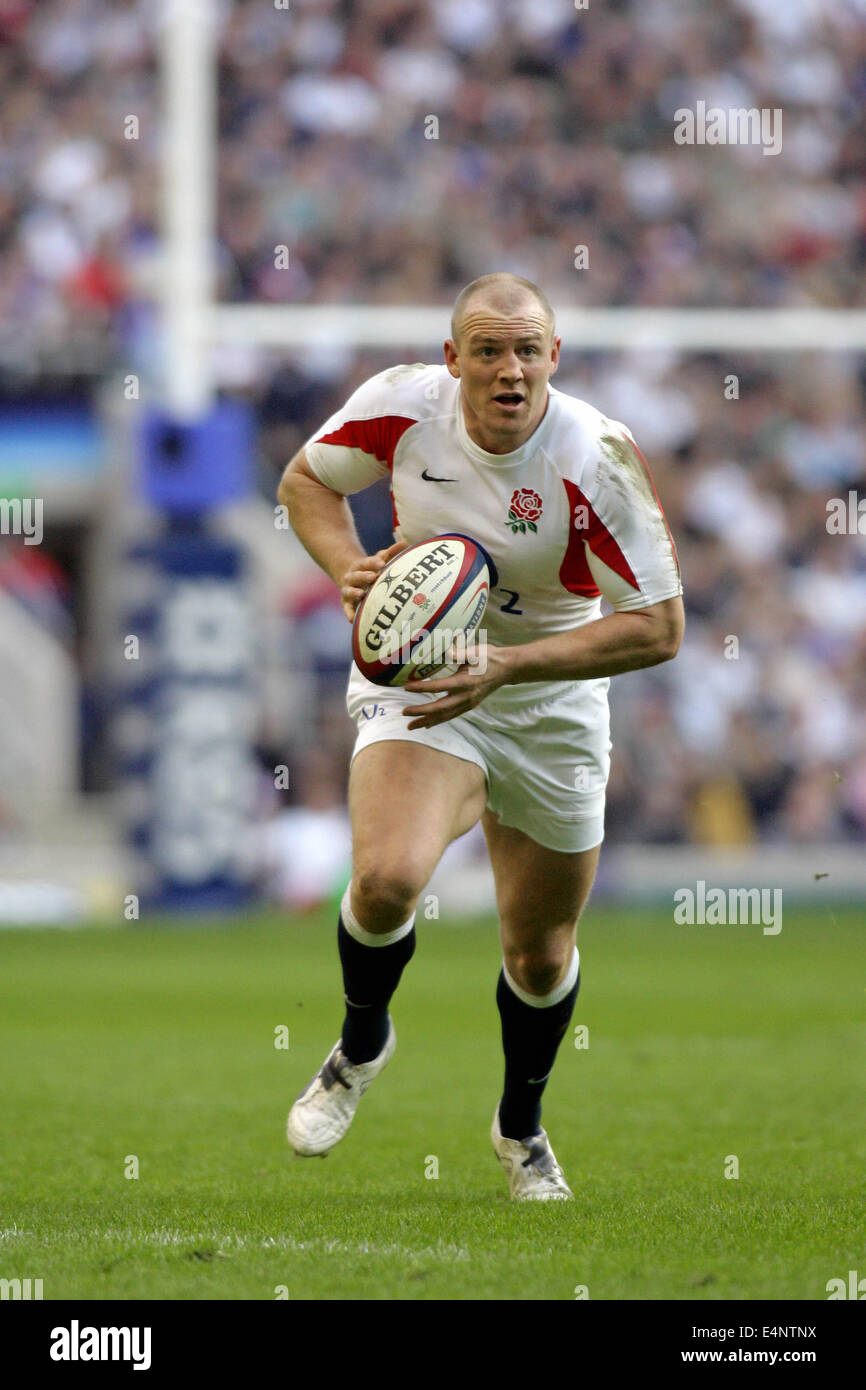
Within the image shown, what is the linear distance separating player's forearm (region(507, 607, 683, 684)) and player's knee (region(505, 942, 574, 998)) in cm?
80

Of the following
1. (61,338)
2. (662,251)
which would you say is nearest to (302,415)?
(61,338)

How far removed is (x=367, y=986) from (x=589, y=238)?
49.3ft

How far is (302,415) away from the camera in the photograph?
60.2 ft

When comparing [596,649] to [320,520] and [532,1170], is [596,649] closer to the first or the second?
[320,520]

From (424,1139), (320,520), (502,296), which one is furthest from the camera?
(424,1139)

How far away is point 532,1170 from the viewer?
536cm

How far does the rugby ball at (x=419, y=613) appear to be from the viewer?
4891mm

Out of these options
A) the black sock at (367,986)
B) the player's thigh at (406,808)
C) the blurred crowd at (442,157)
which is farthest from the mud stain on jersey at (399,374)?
the blurred crowd at (442,157)

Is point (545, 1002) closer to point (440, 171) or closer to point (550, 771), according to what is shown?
point (550, 771)

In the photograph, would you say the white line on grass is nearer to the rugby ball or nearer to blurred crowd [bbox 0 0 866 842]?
the rugby ball

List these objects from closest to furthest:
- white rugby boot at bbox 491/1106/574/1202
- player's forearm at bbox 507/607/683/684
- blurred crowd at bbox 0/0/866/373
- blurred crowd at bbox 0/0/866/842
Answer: player's forearm at bbox 507/607/683/684, white rugby boot at bbox 491/1106/574/1202, blurred crowd at bbox 0/0/866/842, blurred crowd at bbox 0/0/866/373

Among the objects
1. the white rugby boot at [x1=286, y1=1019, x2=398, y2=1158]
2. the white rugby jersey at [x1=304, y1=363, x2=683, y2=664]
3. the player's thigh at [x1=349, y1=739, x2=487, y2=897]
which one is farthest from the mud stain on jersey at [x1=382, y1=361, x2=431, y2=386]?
the white rugby boot at [x1=286, y1=1019, x2=398, y2=1158]

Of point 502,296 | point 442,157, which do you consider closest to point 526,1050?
point 502,296

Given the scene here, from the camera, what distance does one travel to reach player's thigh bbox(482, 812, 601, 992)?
17.5 feet
